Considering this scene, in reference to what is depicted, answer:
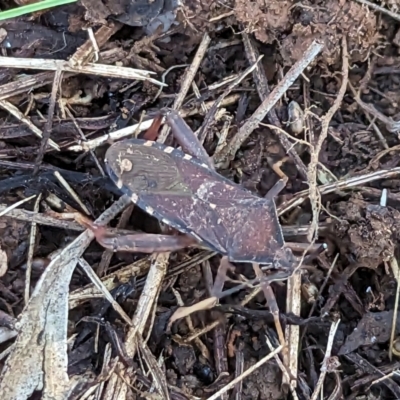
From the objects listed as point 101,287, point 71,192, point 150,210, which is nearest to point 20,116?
point 71,192

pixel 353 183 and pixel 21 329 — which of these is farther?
pixel 353 183

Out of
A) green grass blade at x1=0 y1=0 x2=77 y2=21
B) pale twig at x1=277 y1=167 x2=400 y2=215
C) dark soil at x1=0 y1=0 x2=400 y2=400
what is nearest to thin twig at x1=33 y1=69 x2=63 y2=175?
dark soil at x1=0 y1=0 x2=400 y2=400

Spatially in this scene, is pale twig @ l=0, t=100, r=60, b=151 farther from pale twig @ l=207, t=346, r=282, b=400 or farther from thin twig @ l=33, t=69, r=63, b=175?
pale twig @ l=207, t=346, r=282, b=400

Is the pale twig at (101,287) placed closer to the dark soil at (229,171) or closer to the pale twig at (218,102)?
the dark soil at (229,171)

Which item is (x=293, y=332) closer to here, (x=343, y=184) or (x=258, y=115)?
(x=343, y=184)

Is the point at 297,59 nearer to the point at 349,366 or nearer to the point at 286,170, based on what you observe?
the point at 286,170

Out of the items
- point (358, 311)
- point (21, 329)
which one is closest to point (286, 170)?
point (358, 311)
